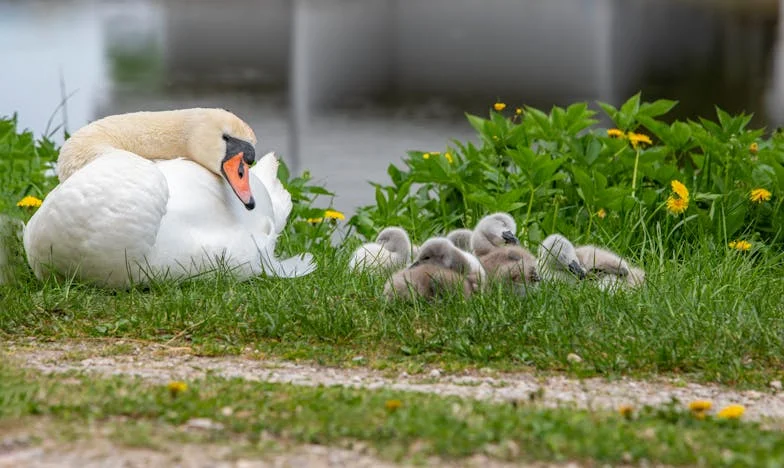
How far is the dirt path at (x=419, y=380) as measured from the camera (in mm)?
4324

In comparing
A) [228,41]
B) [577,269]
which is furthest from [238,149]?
[228,41]

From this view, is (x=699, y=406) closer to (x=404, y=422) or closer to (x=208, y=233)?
(x=404, y=422)

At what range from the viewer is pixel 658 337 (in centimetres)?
493

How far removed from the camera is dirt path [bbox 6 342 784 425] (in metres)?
4.32

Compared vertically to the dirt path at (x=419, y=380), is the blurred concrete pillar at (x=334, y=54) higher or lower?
lower

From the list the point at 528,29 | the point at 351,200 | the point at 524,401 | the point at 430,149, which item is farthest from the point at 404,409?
the point at 528,29

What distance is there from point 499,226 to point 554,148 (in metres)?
1.62

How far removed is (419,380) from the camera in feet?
15.1

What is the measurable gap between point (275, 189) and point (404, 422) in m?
3.64

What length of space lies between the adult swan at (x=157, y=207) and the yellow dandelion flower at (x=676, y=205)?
204 centimetres

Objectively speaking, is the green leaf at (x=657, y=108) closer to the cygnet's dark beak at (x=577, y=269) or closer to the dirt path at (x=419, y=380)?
the cygnet's dark beak at (x=577, y=269)

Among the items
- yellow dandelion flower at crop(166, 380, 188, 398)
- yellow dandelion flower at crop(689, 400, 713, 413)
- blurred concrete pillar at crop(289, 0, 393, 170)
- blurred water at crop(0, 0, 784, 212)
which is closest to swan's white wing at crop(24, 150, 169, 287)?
yellow dandelion flower at crop(166, 380, 188, 398)

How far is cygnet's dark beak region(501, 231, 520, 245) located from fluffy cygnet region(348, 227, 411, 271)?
0.55 m

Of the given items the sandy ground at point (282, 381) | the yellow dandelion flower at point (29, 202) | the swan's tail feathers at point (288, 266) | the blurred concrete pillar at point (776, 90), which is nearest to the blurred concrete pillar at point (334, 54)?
the yellow dandelion flower at point (29, 202)
